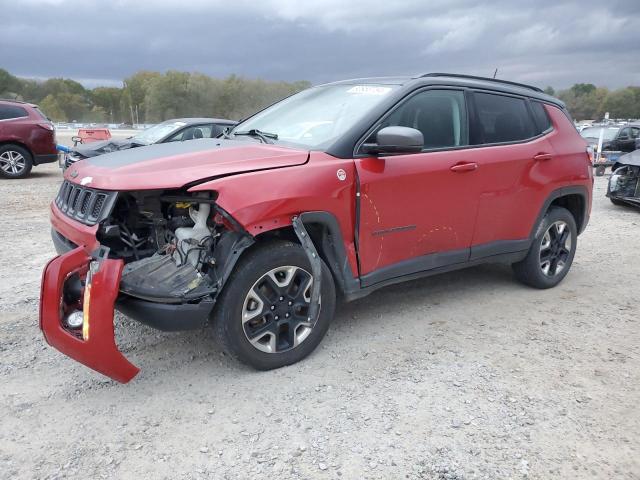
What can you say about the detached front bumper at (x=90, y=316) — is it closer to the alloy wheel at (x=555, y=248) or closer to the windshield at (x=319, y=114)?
the windshield at (x=319, y=114)

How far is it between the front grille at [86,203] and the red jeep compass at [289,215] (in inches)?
0.5

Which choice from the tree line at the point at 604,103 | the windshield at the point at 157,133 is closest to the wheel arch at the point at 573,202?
the windshield at the point at 157,133

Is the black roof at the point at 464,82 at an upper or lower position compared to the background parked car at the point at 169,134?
upper

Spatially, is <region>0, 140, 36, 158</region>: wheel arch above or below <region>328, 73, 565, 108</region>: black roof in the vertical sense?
below

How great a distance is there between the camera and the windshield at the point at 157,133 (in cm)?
1005

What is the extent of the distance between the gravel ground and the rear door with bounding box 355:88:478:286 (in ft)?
1.97

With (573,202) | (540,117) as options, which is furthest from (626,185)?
(540,117)

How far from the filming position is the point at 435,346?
3.86m

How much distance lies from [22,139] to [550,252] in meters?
11.8

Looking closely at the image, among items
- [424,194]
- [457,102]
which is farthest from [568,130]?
[424,194]

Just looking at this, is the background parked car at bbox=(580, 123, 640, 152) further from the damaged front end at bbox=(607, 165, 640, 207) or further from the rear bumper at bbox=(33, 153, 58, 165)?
the rear bumper at bbox=(33, 153, 58, 165)

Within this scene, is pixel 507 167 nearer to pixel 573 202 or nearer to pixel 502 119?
pixel 502 119

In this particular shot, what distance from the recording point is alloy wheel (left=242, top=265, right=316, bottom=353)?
3240 millimetres

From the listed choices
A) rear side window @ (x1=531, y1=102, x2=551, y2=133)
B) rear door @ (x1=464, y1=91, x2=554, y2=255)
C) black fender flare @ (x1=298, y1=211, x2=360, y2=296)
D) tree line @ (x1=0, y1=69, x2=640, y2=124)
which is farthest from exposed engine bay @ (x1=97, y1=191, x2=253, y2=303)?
tree line @ (x1=0, y1=69, x2=640, y2=124)
